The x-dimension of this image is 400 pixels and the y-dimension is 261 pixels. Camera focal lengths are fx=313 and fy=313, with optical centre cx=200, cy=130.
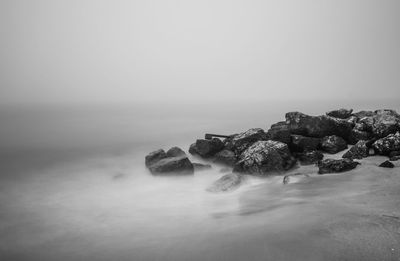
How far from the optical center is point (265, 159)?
30.9 ft

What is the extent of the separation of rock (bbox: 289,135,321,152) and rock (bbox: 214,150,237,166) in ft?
6.78

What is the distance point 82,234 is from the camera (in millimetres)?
6109

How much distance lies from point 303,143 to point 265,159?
210 centimetres

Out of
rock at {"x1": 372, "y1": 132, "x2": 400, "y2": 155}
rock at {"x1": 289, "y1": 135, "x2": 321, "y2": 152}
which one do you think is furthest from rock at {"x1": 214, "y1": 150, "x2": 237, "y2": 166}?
rock at {"x1": 372, "y1": 132, "x2": 400, "y2": 155}

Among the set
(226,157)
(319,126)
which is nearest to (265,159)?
(226,157)

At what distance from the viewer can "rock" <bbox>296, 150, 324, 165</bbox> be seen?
32.8 feet

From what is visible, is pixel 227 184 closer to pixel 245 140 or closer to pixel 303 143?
pixel 245 140

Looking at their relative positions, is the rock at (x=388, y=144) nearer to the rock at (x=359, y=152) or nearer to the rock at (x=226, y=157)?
the rock at (x=359, y=152)

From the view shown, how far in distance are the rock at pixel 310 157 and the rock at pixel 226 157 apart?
2.33m

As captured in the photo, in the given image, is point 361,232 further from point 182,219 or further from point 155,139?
point 155,139

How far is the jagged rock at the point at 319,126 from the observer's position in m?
11.5

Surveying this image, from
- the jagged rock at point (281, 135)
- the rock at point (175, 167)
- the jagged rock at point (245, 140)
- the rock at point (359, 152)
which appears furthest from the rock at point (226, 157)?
the rock at point (359, 152)

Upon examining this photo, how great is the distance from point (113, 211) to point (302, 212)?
176 inches

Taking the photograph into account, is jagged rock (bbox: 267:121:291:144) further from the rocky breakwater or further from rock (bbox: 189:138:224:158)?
rock (bbox: 189:138:224:158)
